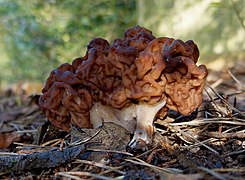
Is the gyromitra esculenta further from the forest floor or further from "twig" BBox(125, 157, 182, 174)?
"twig" BBox(125, 157, 182, 174)

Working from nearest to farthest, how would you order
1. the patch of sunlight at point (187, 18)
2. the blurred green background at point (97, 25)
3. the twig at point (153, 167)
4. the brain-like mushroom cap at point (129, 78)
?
1. the twig at point (153, 167)
2. the brain-like mushroom cap at point (129, 78)
3. the blurred green background at point (97, 25)
4. the patch of sunlight at point (187, 18)

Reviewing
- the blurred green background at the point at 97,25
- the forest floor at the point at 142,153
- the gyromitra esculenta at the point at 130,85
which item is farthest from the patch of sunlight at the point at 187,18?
the gyromitra esculenta at the point at 130,85

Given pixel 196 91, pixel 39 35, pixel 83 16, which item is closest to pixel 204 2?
pixel 83 16

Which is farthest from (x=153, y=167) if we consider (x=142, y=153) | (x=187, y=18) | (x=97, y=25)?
(x=97, y=25)

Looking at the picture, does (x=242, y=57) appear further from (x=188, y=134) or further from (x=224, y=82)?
(x=188, y=134)

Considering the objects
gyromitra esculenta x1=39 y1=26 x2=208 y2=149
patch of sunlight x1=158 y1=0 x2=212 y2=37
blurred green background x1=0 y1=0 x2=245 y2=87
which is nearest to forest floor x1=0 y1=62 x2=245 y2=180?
gyromitra esculenta x1=39 y1=26 x2=208 y2=149

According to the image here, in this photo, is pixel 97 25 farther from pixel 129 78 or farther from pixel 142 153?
pixel 142 153

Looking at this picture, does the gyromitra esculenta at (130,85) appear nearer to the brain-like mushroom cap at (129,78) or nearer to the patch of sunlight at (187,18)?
the brain-like mushroom cap at (129,78)
